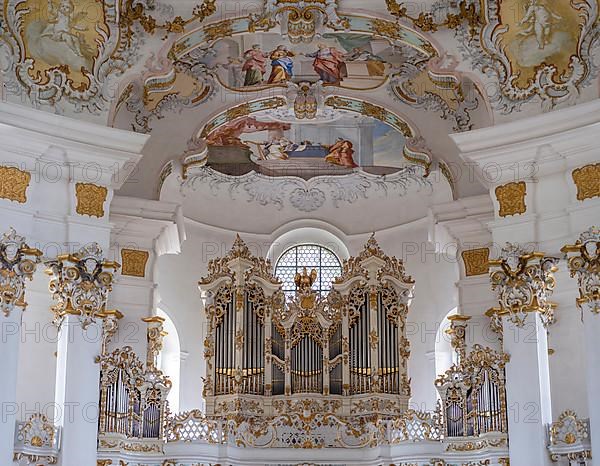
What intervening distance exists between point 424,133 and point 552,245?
4.96 m

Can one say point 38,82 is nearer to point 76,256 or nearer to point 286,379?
point 76,256

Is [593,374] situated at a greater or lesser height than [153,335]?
lesser

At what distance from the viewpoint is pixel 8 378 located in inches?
674

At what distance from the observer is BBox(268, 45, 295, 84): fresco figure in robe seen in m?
21.8

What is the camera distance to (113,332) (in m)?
20.1

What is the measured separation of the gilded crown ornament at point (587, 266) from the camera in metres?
17.3

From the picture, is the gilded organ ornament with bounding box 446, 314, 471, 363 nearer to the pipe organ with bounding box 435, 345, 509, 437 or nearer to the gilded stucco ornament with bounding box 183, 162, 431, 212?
the pipe organ with bounding box 435, 345, 509, 437

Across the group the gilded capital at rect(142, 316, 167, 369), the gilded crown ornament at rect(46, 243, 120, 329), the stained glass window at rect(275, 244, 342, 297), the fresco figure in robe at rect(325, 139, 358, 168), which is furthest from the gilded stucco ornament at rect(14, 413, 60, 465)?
the fresco figure in robe at rect(325, 139, 358, 168)

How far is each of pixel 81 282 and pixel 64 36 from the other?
3.87 meters

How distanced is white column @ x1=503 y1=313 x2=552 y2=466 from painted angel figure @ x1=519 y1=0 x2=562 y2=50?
4.29 meters

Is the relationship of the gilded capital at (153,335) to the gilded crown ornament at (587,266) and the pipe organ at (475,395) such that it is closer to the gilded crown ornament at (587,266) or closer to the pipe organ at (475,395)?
the pipe organ at (475,395)

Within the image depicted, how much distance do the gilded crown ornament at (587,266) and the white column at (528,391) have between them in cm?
98

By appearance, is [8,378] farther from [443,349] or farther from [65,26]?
[443,349]

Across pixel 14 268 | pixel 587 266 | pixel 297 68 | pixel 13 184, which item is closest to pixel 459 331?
pixel 587 266
